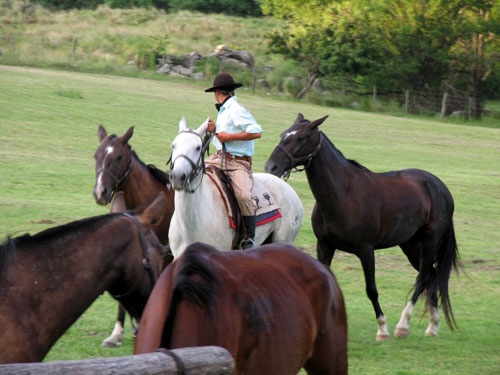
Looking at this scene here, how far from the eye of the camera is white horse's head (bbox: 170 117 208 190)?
7.79 metres

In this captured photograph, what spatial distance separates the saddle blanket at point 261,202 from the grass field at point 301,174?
1.54 m

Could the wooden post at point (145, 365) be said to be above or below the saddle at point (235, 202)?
above

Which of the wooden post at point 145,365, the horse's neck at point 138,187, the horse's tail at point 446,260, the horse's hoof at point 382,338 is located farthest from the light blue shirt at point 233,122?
the wooden post at point 145,365

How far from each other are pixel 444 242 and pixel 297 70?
133 feet

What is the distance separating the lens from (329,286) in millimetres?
5195

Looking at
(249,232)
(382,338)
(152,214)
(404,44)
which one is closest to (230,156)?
(249,232)

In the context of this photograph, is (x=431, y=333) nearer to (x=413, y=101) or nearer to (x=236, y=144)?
(x=236, y=144)

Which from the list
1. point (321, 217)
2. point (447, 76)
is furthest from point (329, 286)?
point (447, 76)

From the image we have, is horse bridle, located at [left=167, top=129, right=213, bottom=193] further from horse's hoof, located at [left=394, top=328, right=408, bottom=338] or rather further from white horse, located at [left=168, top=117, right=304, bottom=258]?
horse's hoof, located at [left=394, top=328, right=408, bottom=338]

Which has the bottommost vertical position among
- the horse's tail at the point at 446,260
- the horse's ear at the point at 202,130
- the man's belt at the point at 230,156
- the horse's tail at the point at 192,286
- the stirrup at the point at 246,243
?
the horse's tail at the point at 446,260

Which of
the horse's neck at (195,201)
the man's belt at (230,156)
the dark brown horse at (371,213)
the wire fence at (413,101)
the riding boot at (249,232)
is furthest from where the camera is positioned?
the wire fence at (413,101)

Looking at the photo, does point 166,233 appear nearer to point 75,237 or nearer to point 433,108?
point 75,237

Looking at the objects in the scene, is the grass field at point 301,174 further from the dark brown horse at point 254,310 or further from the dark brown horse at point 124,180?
the dark brown horse at point 254,310

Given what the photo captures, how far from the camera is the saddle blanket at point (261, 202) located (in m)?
8.71
